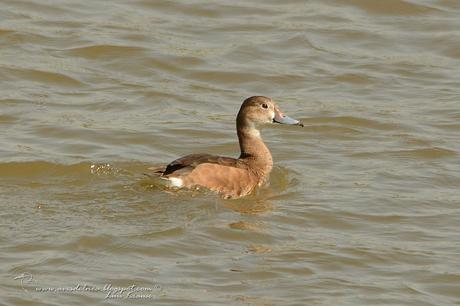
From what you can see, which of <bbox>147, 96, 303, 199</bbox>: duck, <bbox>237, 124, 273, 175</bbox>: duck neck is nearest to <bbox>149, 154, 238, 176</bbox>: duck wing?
<bbox>147, 96, 303, 199</bbox>: duck

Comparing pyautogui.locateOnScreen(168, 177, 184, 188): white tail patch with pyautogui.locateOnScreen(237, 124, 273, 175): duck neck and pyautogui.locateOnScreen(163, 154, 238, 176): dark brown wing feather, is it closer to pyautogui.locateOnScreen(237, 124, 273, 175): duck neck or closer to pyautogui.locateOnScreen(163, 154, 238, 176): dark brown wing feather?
pyautogui.locateOnScreen(163, 154, 238, 176): dark brown wing feather

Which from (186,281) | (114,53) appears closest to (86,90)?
(114,53)

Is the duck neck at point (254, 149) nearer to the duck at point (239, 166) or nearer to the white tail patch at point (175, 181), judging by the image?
the duck at point (239, 166)

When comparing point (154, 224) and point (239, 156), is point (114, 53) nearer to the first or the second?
point (239, 156)

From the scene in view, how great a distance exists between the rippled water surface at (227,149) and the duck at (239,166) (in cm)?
11

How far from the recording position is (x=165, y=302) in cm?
754

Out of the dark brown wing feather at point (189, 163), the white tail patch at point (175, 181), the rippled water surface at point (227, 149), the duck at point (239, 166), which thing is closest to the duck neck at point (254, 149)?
the duck at point (239, 166)

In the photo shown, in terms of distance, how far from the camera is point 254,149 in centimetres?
1066

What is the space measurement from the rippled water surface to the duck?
0.37ft

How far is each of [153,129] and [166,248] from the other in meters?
3.16

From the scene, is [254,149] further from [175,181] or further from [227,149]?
[175,181]

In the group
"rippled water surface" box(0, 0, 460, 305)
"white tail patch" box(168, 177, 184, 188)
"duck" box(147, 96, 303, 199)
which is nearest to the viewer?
"rippled water surface" box(0, 0, 460, 305)

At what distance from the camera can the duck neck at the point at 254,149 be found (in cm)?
1052

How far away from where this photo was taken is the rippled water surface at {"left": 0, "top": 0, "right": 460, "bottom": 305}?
805 centimetres
